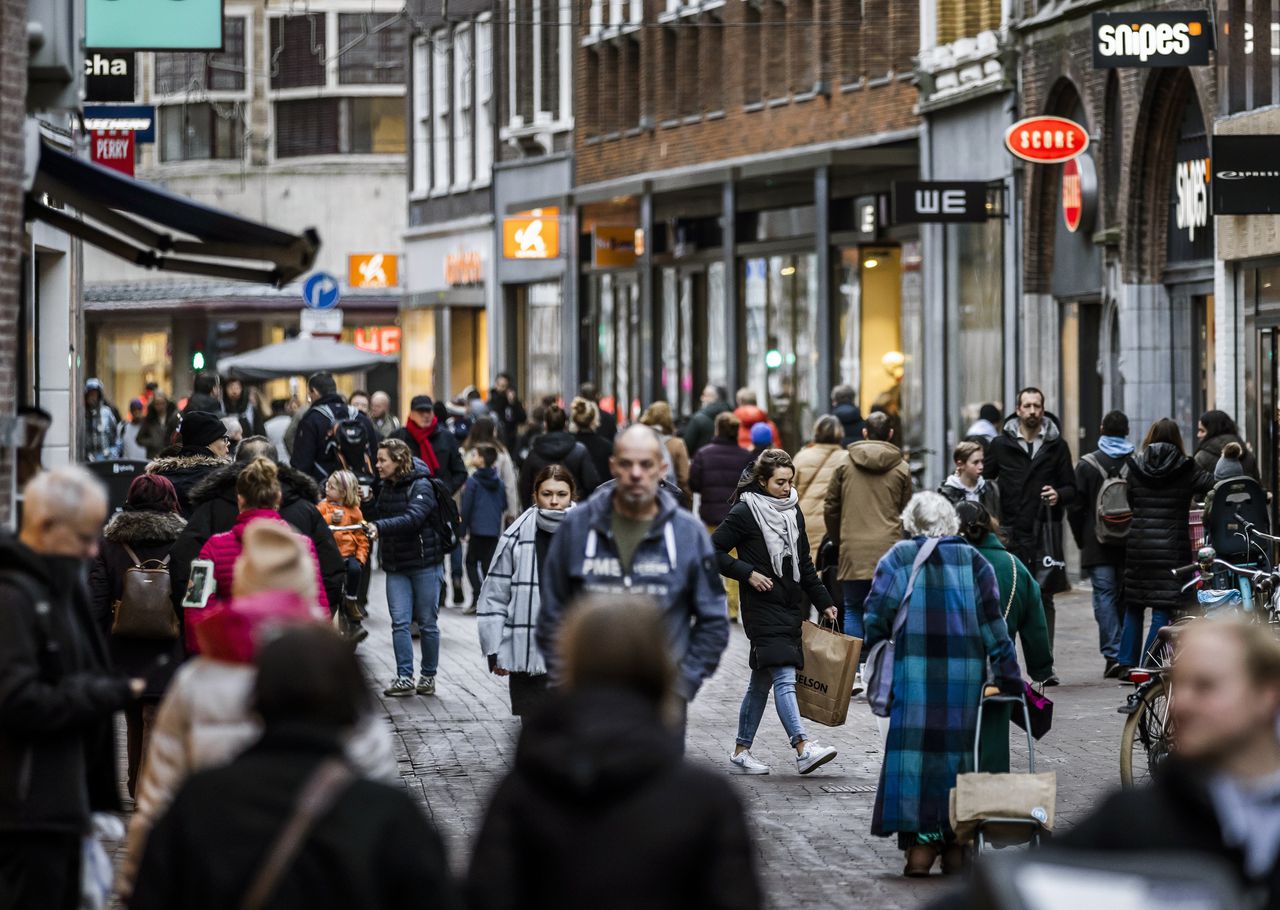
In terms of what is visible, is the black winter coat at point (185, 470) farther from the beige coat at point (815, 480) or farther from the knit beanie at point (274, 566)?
the knit beanie at point (274, 566)

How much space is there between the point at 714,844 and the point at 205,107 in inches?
2485

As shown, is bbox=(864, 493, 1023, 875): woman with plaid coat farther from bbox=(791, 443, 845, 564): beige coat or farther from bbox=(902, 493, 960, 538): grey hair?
bbox=(791, 443, 845, 564): beige coat

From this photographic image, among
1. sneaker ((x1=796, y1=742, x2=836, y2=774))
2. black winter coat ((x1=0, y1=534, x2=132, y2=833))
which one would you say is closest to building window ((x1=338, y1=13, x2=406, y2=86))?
sneaker ((x1=796, y1=742, x2=836, y2=774))

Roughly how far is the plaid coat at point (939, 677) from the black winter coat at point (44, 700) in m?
4.48

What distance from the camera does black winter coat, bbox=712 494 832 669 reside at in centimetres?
1343

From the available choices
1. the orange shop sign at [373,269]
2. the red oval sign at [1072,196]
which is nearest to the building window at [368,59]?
the orange shop sign at [373,269]

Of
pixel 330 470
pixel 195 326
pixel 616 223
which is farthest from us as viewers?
pixel 195 326

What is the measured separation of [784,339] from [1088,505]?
2031 centimetres

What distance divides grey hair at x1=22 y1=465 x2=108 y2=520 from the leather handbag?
4521mm

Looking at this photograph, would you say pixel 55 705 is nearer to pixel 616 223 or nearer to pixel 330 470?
pixel 330 470

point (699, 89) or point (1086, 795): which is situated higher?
point (699, 89)

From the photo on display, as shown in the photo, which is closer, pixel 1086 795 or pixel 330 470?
pixel 1086 795

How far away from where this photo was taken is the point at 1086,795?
12.5m

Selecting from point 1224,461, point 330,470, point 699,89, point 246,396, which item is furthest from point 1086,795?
point 699,89
